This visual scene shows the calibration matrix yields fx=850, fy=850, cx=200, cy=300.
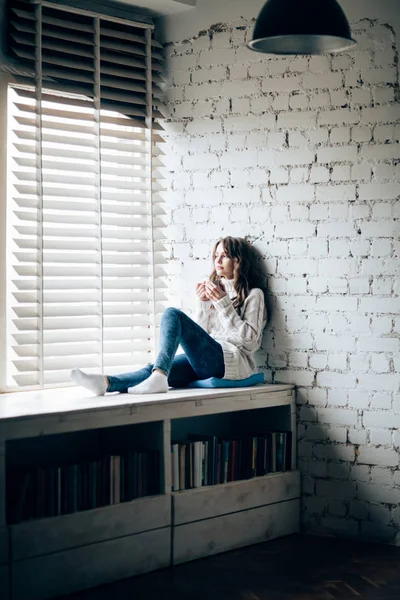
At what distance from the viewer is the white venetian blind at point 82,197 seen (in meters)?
4.49

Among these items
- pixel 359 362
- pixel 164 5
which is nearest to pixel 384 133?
pixel 359 362

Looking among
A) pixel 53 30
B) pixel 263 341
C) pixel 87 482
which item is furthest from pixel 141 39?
pixel 87 482

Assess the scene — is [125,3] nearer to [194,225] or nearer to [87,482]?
[194,225]

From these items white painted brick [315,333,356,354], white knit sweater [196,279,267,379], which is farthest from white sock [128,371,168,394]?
white painted brick [315,333,356,354]

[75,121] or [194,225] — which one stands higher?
[75,121]

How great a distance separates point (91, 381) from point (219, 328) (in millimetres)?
932

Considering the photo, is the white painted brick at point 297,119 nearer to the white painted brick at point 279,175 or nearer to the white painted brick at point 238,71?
the white painted brick at point 279,175

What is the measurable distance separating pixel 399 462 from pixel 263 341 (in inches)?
39.4

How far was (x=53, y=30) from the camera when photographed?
4.62 meters

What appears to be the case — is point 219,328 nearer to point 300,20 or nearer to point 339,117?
point 339,117

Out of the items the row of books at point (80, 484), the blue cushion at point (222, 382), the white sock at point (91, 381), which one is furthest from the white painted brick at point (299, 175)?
the row of books at point (80, 484)

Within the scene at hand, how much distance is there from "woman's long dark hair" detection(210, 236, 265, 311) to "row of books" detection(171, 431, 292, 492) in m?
0.77

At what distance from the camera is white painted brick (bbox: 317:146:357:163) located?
4.49 metres

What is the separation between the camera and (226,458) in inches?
173
